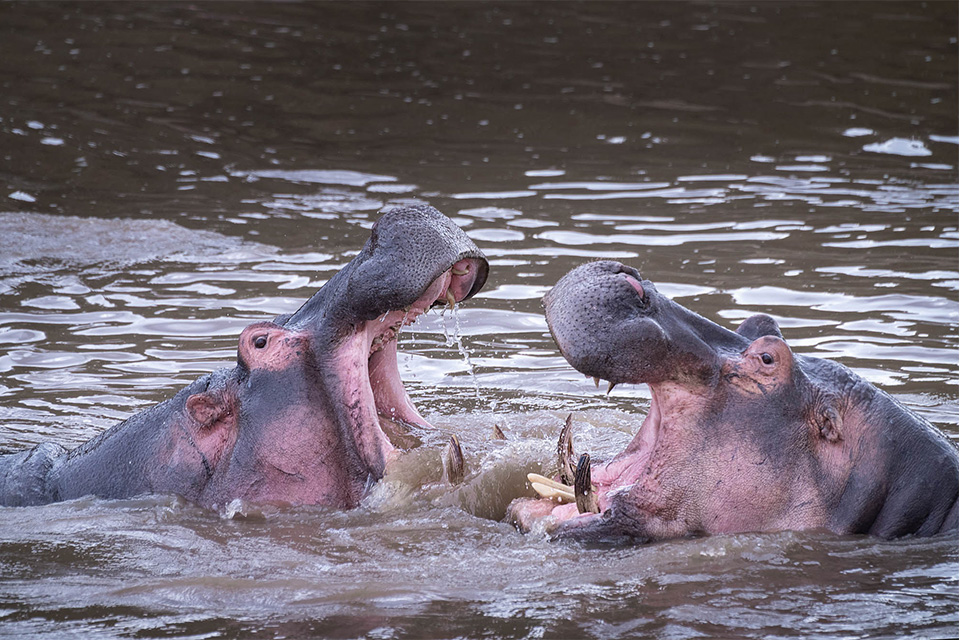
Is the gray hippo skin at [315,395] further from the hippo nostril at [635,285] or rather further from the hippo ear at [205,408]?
the hippo nostril at [635,285]

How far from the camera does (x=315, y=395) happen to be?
13.7 ft

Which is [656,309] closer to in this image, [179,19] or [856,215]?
[856,215]

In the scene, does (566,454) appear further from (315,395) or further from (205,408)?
(205,408)

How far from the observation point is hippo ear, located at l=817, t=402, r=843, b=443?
151 inches

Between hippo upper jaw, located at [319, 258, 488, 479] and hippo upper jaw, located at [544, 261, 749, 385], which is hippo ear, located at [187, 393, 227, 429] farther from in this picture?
hippo upper jaw, located at [544, 261, 749, 385]

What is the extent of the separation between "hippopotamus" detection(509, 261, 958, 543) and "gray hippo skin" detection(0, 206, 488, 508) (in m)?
0.54

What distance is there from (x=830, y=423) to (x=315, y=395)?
1562 millimetres

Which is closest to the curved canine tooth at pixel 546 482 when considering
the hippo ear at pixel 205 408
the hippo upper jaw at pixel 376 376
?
the hippo upper jaw at pixel 376 376

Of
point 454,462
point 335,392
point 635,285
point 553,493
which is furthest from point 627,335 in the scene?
point 335,392

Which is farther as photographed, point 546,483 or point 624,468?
point 546,483

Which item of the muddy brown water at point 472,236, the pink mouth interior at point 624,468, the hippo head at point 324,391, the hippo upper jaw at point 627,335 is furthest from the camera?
the hippo head at point 324,391

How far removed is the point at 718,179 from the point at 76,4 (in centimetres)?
982

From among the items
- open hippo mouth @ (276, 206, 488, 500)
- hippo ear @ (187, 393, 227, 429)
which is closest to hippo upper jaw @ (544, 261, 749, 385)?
open hippo mouth @ (276, 206, 488, 500)

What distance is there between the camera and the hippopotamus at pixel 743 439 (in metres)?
3.82
